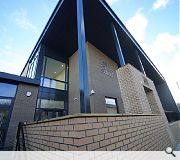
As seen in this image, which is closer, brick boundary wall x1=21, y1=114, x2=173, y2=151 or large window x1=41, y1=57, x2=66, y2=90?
brick boundary wall x1=21, y1=114, x2=173, y2=151

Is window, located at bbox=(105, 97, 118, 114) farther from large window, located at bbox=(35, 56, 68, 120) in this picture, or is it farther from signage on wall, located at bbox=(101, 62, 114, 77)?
large window, located at bbox=(35, 56, 68, 120)

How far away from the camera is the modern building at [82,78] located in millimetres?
4164

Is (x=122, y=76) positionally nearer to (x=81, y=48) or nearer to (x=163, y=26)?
(x=81, y=48)

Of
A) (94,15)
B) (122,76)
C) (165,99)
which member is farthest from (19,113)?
(165,99)

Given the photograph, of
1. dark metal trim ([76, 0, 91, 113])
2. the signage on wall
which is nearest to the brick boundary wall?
dark metal trim ([76, 0, 91, 113])

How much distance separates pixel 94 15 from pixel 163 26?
12.8 ft

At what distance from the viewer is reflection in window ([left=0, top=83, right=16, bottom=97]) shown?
246 inches

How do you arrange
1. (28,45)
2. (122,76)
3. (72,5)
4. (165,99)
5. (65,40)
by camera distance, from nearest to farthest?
(122,76)
(72,5)
(65,40)
(28,45)
(165,99)

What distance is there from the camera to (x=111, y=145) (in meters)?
1.60

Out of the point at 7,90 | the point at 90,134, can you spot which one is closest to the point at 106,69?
the point at 7,90

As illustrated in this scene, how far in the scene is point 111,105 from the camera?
870 centimetres

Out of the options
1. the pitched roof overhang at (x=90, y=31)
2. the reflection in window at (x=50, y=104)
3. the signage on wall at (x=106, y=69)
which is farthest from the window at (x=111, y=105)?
the pitched roof overhang at (x=90, y=31)

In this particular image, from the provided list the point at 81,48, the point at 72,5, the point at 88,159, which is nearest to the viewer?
the point at 88,159

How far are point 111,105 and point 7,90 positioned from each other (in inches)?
289
